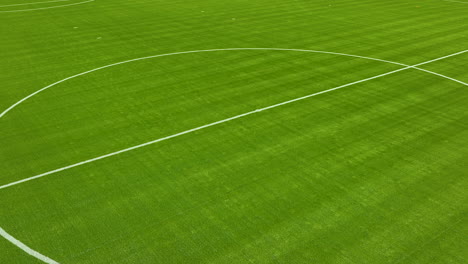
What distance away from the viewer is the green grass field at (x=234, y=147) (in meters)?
6.72

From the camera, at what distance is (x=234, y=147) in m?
9.27

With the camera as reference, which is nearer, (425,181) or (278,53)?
(425,181)

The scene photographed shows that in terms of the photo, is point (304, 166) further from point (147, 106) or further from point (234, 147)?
point (147, 106)

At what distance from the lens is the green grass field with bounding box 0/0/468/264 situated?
6723mm

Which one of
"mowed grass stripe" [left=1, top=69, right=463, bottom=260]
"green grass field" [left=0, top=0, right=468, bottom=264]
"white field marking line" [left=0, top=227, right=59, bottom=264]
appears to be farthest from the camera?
"mowed grass stripe" [left=1, top=69, right=463, bottom=260]

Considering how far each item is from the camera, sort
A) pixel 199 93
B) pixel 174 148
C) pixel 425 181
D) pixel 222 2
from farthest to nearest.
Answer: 1. pixel 222 2
2. pixel 199 93
3. pixel 174 148
4. pixel 425 181

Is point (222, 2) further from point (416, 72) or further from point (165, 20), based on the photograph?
point (416, 72)

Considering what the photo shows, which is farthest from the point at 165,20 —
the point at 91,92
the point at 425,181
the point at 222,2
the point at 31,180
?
the point at 425,181

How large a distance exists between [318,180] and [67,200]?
4668 mm

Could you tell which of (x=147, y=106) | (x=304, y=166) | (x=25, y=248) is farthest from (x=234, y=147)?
(x=25, y=248)

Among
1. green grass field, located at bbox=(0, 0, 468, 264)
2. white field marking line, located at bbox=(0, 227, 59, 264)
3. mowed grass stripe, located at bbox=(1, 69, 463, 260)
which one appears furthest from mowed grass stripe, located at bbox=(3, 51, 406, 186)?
white field marking line, located at bbox=(0, 227, 59, 264)

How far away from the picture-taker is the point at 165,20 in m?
19.7

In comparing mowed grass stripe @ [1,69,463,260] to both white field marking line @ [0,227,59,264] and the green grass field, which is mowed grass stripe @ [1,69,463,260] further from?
white field marking line @ [0,227,59,264]

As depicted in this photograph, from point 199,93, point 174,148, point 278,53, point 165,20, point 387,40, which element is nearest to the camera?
point 174,148
